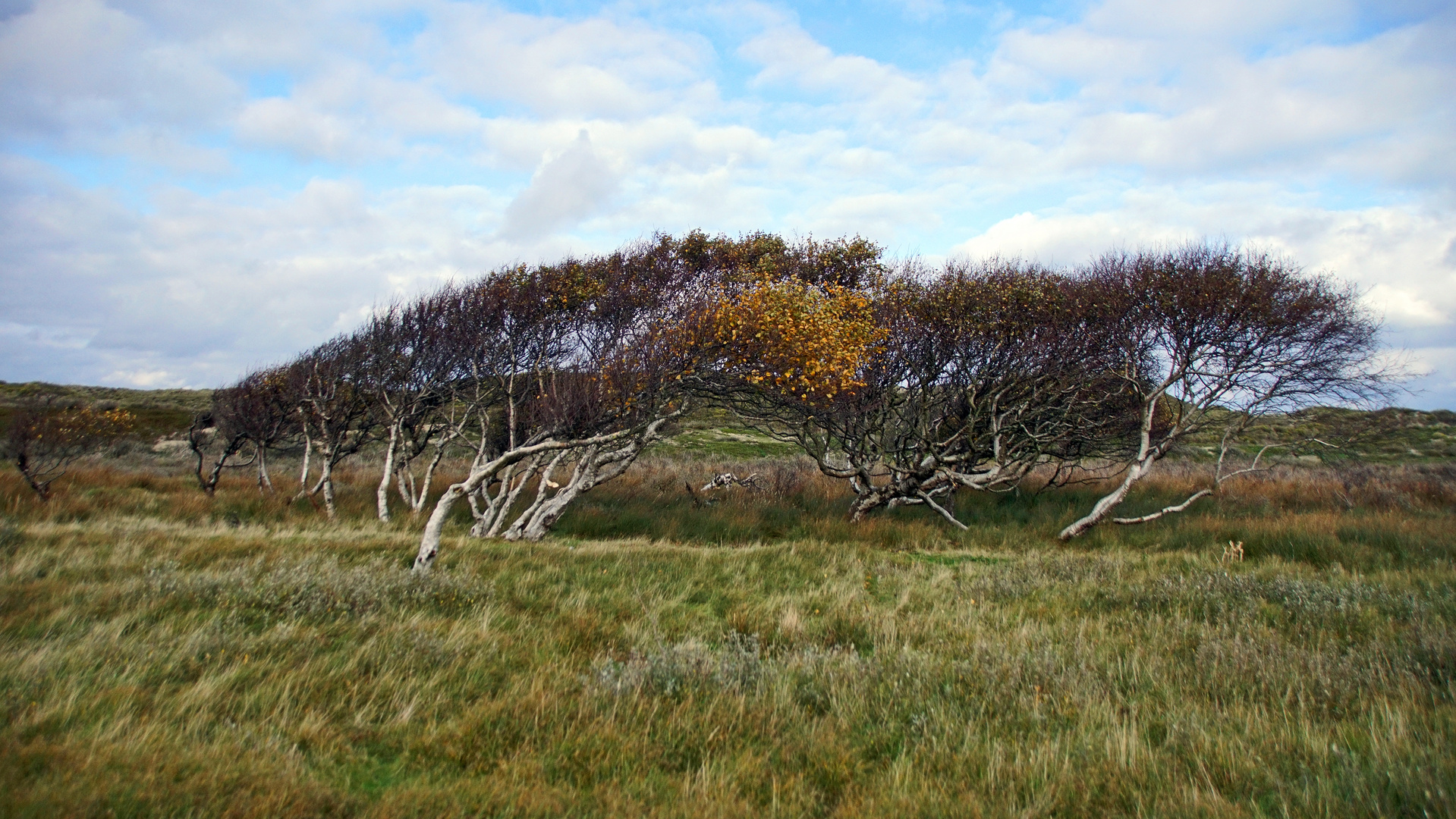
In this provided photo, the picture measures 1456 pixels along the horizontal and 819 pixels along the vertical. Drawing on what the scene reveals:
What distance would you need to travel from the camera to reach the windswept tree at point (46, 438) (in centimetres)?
1864

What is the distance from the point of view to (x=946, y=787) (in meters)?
4.45

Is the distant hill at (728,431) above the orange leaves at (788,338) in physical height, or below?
below

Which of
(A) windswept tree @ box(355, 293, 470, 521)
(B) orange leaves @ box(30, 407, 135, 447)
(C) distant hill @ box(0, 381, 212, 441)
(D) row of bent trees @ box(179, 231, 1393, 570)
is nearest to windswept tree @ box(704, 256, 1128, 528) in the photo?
(D) row of bent trees @ box(179, 231, 1393, 570)

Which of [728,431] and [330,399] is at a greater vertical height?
[330,399]

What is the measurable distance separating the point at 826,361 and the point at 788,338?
115 cm

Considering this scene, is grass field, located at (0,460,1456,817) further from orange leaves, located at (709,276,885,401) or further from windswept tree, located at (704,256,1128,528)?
windswept tree, located at (704,256,1128,528)

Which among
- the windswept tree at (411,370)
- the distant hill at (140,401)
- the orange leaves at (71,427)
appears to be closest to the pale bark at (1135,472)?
the windswept tree at (411,370)

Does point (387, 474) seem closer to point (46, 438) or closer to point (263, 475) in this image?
point (263, 475)

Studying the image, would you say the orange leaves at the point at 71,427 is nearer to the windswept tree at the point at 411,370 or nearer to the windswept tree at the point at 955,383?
the windswept tree at the point at 411,370

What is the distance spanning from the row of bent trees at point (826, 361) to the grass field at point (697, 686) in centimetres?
502

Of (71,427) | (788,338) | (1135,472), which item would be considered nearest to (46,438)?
(71,427)

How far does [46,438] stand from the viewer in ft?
63.0

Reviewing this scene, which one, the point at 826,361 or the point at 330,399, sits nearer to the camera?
the point at 826,361

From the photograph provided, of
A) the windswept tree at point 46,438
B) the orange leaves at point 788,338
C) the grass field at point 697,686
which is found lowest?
the grass field at point 697,686
